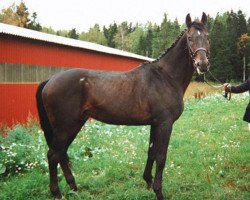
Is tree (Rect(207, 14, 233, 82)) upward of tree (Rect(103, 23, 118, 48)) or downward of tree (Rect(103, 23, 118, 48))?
downward

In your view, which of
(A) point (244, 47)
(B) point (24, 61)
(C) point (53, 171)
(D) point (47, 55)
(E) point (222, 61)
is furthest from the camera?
(A) point (244, 47)

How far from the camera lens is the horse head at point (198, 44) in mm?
4582

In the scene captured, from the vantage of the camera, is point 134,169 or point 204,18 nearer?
point 204,18

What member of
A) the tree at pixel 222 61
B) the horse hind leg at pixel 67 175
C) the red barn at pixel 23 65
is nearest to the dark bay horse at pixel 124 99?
the horse hind leg at pixel 67 175

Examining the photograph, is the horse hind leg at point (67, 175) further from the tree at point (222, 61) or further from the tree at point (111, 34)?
the tree at point (111, 34)

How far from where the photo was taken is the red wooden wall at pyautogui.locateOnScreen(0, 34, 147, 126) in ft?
40.9

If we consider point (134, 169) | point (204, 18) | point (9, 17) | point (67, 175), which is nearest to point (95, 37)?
point (9, 17)

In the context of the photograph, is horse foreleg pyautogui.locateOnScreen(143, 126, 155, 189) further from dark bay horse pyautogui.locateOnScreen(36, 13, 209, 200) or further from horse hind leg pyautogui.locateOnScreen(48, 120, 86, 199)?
horse hind leg pyautogui.locateOnScreen(48, 120, 86, 199)

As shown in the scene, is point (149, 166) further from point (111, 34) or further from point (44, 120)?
point (111, 34)

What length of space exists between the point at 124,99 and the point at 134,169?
200 cm

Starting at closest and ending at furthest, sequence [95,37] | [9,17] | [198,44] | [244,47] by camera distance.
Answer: [198,44] → [9,17] → [244,47] → [95,37]

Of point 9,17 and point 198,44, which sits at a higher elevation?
point 9,17

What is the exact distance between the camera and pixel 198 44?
4.71 m

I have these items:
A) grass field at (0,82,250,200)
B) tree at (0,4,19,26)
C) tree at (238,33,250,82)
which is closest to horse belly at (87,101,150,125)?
grass field at (0,82,250,200)
